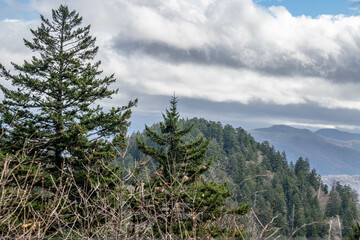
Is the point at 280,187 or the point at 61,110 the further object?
the point at 280,187

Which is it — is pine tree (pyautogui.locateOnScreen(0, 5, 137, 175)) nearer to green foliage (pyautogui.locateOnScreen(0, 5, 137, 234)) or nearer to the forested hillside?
green foliage (pyautogui.locateOnScreen(0, 5, 137, 234))

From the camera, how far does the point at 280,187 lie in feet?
377

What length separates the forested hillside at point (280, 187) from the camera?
9338cm

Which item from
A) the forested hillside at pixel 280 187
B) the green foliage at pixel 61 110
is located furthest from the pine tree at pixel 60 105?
the forested hillside at pixel 280 187

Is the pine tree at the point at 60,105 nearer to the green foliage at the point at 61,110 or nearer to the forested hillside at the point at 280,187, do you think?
the green foliage at the point at 61,110

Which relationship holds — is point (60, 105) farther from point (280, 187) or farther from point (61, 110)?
point (280, 187)

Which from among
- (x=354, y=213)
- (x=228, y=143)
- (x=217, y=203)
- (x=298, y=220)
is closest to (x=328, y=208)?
(x=354, y=213)

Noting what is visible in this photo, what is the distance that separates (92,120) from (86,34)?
28.6 ft

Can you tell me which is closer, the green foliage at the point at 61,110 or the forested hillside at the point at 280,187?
the green foliage at the point at 61,110

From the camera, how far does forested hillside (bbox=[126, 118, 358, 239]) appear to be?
306ft

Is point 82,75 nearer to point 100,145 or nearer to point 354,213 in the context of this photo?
point 100,145

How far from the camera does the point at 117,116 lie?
22.3m

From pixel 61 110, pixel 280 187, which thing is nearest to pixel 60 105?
pixel 61 110

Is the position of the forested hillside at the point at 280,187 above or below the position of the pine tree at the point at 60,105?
below
